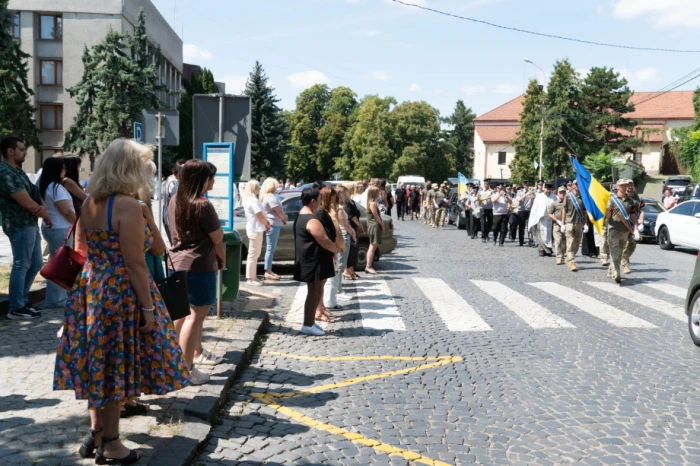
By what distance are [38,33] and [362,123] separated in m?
41.7

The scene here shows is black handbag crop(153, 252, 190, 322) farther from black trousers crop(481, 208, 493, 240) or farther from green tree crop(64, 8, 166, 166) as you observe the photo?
green tree crop(64, 8, 166, 166)

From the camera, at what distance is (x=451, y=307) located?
9922 millimetres

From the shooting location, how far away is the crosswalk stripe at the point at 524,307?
28.8 feet

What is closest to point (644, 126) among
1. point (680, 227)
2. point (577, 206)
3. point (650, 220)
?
point (650, 220)

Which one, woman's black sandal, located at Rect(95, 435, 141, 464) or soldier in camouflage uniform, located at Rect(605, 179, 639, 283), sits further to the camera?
soldier in camouflage uniform, located at Rect(605, 179, 639, 283)

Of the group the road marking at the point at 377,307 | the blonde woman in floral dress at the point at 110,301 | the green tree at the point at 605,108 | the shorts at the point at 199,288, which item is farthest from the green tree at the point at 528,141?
the blonde woman in floral dress at the point at 110,301

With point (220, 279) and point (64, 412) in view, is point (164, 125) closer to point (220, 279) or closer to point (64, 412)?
point (220, 279)

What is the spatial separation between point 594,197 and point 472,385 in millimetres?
8402

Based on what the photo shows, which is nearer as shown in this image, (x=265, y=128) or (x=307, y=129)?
(x=265, y=128)

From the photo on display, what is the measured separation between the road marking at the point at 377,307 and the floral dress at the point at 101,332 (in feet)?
16.0

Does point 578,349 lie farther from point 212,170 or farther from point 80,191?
point 80,191

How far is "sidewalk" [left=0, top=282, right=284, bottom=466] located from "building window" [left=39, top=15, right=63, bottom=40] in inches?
1868

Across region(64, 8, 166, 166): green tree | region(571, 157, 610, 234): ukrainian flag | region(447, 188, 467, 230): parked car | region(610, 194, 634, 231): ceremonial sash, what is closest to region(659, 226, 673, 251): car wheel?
region(571, 157, 610, 234): ukrainian flag

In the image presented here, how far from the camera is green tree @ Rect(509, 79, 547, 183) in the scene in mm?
70562
